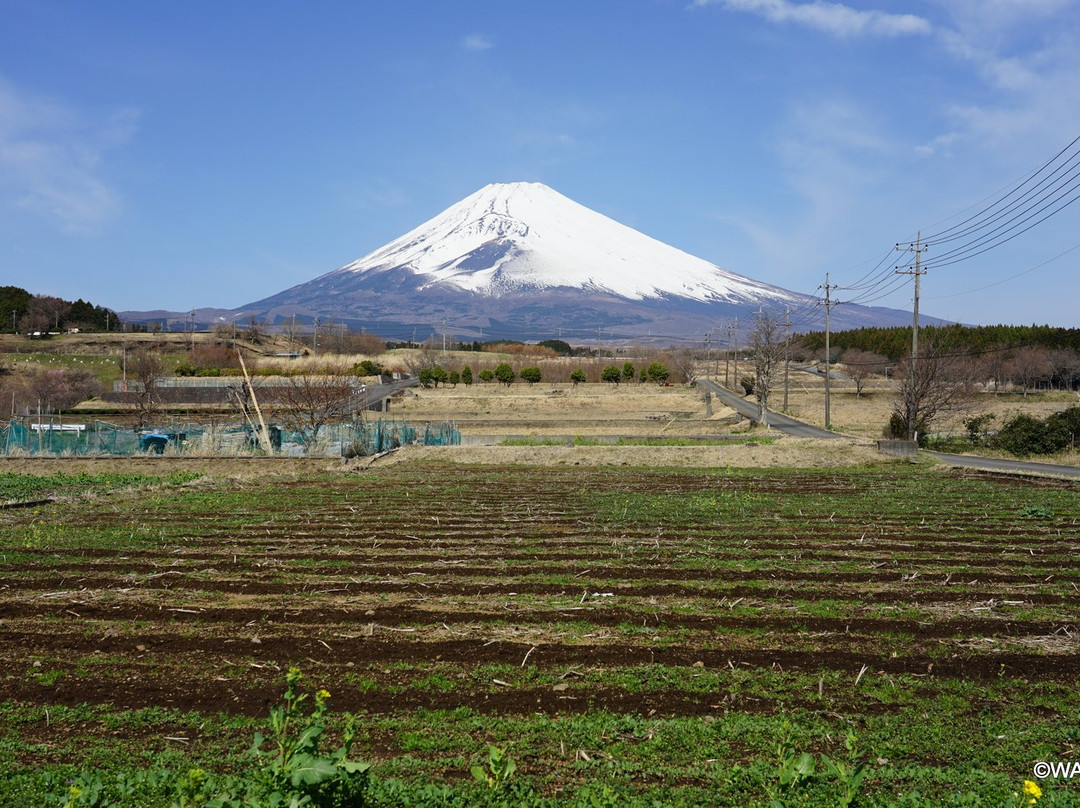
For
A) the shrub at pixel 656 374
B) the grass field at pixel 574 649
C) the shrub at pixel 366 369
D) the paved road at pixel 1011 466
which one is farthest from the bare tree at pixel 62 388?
the paved road at pixel 1011 466

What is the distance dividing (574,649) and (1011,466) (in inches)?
1165

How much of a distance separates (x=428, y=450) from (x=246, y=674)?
26994 millimetres

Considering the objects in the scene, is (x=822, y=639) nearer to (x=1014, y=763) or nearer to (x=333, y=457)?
(x=1014, y=763)

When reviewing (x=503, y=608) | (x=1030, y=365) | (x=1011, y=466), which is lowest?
(x=1011, y=466)

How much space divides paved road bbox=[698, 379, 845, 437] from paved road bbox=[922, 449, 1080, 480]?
8.06 metres

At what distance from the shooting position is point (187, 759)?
5.54 m

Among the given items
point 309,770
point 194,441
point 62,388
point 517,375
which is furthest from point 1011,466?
point 62,388

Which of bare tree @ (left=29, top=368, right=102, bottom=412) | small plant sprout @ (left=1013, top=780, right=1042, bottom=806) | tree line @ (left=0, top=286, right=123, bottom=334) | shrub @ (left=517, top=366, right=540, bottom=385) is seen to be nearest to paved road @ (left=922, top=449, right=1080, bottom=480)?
small plant sprout @ (left=1013, top=780, right=1042, bottom=806)

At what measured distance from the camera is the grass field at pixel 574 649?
5539mm

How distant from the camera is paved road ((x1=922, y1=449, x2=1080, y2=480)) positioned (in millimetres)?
28719

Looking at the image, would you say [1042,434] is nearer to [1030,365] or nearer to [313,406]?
[313,406]

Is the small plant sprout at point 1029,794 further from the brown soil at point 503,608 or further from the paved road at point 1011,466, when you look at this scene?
the paved road at point 1011,466

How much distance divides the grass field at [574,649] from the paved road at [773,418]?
94.9 ft

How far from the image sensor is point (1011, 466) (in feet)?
105
